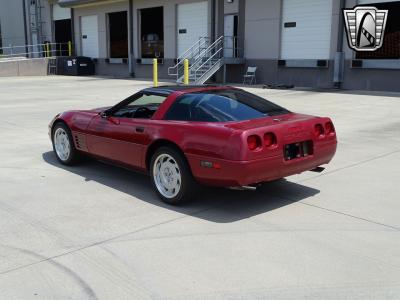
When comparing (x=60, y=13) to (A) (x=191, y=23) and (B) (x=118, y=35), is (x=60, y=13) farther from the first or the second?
(A) (x=191, y=23)

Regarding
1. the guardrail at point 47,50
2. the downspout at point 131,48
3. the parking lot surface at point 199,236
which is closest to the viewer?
the parking lot surface at point 199,236

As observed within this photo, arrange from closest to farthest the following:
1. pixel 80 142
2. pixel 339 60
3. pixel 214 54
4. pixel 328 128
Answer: pixel 328 128 < pixel 80 142 < pixel 339 60 < pixel 214 54

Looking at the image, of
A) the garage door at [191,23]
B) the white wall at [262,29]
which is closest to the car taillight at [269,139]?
the white wall at [262,29]

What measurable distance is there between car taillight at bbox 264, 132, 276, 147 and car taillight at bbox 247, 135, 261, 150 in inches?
3.7

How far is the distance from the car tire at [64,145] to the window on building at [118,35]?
25.4 meters

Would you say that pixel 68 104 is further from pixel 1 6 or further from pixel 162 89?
pixel 1 6

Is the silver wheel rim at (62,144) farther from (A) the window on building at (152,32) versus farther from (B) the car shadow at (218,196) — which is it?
(A) the window on building at (152,32)

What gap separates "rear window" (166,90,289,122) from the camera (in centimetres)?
516

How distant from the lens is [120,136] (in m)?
5.84

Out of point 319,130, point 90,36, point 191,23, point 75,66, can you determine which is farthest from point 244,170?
point 90,36

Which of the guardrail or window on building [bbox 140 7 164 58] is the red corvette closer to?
window on building [bbox 140 7 164 58]

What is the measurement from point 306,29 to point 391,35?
3.71 m

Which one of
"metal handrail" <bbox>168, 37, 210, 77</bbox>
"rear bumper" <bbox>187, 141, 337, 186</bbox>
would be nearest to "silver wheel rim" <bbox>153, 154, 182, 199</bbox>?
"rear bumper" <bbox>187, 141, 337, 186</bbox>

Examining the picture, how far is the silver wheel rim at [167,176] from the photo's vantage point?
204 inches
